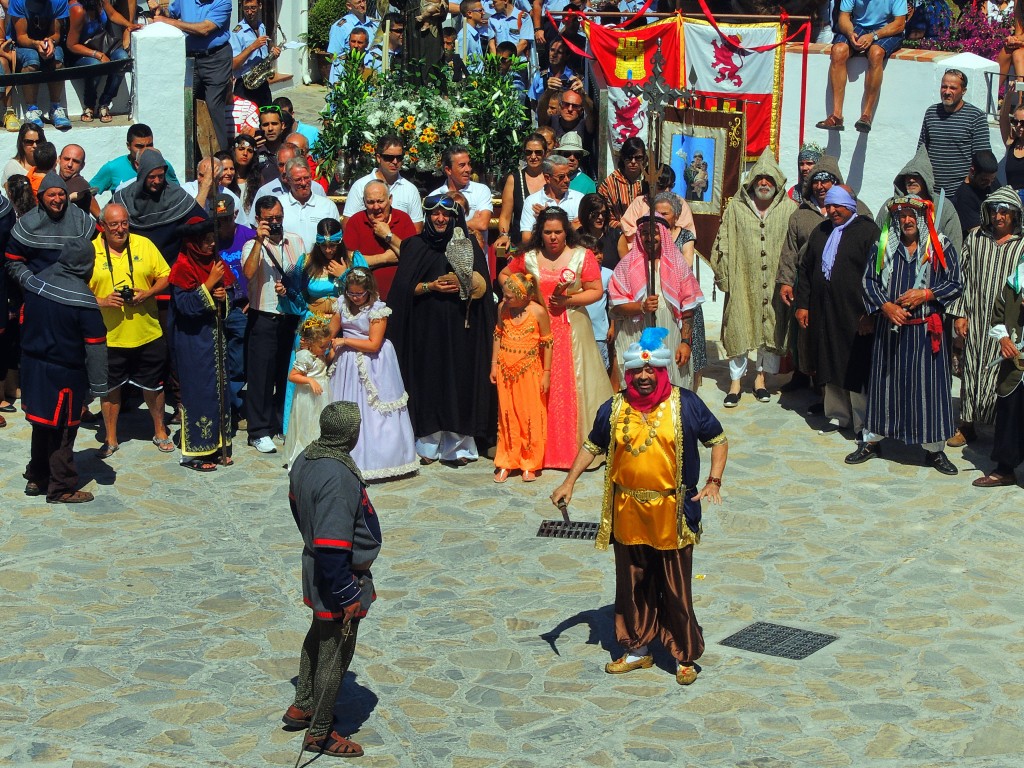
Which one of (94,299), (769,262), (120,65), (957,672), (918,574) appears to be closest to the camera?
(957,672)

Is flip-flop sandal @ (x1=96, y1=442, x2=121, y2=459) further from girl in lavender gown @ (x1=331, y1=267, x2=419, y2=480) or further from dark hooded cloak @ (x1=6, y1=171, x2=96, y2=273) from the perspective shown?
girl in lavender gown @ (x1=331, y1=267, x2=419, y2=480)

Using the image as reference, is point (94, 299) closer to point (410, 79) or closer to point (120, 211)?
point (120, 211)

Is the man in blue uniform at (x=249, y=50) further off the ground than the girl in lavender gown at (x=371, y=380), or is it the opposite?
the man in blue uniform at (x=249, y=50)

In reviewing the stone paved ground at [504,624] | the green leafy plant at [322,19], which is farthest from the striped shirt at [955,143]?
the green leafy plant at [322,19]

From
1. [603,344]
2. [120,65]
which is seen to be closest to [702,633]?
[603,344]

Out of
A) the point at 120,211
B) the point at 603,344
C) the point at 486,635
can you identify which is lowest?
the point at 486,635

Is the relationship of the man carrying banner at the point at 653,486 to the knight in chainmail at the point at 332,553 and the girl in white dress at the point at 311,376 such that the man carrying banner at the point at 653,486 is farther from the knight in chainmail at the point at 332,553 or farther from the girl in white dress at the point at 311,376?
the girl in white dress at the point at 311,376

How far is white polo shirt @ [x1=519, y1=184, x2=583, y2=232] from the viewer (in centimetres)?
1312

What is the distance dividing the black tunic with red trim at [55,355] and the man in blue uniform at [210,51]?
5.21m

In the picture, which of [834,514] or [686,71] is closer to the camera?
[834,514]

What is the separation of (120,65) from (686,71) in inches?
209

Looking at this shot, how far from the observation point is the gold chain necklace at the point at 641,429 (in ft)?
27.5

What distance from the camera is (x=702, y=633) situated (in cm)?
927

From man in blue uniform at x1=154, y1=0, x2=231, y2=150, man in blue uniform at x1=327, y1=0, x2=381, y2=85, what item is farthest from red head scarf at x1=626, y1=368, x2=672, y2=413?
man in blue uniform at x1=327, y1=0, x2=381, y2=85
